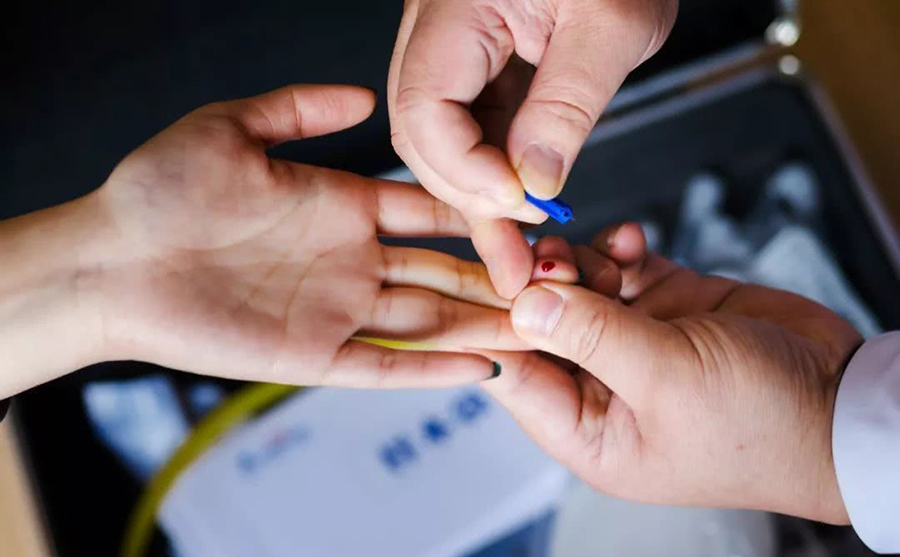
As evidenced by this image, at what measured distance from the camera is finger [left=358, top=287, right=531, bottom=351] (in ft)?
2.57

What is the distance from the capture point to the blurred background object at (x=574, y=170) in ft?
3.62

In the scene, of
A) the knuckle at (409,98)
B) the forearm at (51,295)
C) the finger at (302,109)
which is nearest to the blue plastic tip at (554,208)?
the knuckle at (409,98)

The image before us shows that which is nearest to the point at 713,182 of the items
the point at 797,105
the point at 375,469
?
the point at 797,105

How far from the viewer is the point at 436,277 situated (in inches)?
31.9

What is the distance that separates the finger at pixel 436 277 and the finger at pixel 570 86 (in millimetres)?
170

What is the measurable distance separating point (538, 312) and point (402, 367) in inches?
5.4

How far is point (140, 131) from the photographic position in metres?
1.33

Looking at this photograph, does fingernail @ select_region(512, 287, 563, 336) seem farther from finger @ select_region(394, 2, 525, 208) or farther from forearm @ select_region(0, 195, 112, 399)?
forearm @ select_region(0, 195, 112, 399)

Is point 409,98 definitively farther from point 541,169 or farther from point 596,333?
point 596,333

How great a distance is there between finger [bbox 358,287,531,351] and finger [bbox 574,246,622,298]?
10 cm

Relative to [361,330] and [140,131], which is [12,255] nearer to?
[361,330]

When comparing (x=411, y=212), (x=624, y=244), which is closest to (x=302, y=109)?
(x=411, y=212)

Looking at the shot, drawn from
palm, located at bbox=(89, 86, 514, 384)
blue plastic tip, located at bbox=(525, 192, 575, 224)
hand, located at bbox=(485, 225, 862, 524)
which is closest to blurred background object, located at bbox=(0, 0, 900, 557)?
hand, located at bbox=(485, 225, 862, 524)

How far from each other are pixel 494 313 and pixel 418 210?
141 mm
